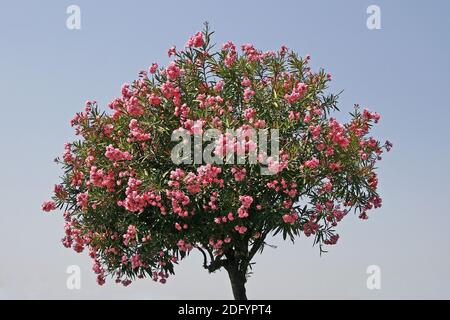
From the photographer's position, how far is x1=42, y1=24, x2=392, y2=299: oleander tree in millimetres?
13031

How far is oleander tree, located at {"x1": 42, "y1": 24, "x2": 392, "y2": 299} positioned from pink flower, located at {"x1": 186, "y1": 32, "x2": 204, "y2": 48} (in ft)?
0.07

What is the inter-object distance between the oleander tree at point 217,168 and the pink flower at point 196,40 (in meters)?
0.02

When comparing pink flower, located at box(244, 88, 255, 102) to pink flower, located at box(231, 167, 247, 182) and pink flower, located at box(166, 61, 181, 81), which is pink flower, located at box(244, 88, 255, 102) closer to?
pink flower, located at box(166, 61, 181, 81)

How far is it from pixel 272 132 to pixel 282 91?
1.09 m

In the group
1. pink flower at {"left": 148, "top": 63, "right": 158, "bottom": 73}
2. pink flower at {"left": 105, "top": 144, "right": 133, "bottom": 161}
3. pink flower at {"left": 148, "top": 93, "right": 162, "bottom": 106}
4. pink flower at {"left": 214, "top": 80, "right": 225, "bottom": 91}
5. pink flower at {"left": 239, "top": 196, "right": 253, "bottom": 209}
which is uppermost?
pink flower at {"left": 148, "top": 63, "right": 158, "bottom": 73}

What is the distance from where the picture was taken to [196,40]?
14.1 metres

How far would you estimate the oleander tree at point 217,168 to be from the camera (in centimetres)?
1303

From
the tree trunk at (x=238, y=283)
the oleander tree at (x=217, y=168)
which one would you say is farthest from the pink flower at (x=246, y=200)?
the tree trunk at (x=238, y=283)

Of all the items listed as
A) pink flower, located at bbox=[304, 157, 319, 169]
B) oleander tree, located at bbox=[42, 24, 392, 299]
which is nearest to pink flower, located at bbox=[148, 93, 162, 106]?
oleander tree, located at bbox=[42, 24, 392, 299]

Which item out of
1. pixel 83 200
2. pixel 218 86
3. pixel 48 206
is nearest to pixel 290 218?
pixel 218 86

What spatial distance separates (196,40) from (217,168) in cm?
313

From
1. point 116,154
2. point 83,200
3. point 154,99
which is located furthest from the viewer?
point 83,200

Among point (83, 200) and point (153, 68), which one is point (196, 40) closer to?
point (153, 68)

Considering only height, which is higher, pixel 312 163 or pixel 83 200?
pixel 312 163
